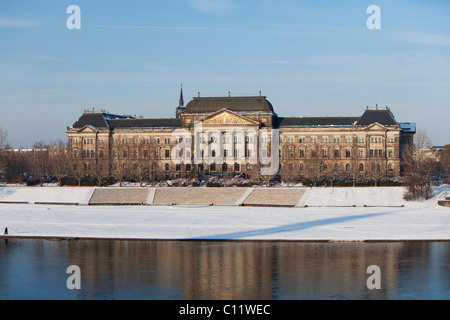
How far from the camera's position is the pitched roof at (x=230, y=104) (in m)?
105

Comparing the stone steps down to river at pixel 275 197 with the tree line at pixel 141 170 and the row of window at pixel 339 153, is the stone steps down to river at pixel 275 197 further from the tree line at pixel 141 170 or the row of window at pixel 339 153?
the row of window at pixel 339 153

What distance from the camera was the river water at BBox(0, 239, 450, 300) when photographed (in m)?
28.7

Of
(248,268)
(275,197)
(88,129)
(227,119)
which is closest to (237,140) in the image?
(227,119)

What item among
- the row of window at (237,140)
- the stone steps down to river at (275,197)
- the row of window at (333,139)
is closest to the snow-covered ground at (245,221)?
the stone steps down to river at (275,197)

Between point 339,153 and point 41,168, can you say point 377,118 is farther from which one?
point 41,168

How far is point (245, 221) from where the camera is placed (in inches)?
2149

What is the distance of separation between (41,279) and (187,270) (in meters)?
7.49

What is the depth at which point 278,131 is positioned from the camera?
106m

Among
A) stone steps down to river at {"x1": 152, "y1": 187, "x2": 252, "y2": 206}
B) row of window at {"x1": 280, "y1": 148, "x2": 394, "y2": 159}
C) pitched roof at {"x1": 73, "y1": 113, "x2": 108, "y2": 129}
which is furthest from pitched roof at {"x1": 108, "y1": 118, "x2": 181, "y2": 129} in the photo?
stone steps down to river at {"x1": 152, "y1": 187, "x2": 252, "y2": 206}

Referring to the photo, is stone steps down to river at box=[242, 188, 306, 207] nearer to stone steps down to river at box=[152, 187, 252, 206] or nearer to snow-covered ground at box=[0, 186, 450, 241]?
stone steps down to river at box=[152, 187, 252, 206]

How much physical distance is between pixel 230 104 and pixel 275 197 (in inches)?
1355

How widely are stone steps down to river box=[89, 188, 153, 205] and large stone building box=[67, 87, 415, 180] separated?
61.4 ft
